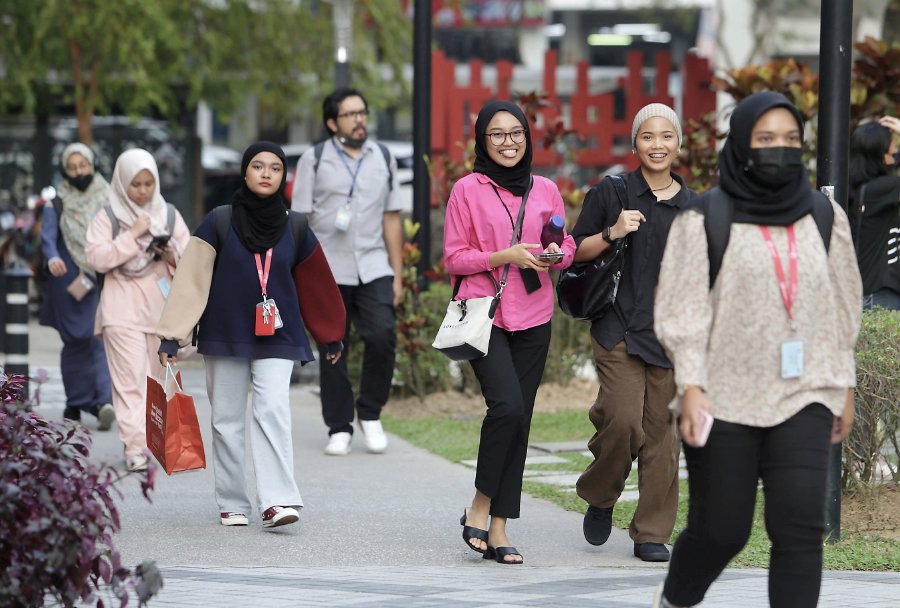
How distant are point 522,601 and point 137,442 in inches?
149

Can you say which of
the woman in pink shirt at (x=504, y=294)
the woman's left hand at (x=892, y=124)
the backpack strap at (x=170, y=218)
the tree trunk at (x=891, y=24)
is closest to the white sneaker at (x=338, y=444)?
the backpack strap at (x=170, y=218)

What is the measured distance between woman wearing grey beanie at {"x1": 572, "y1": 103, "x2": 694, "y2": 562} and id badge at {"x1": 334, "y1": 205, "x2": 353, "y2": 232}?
2936 mm

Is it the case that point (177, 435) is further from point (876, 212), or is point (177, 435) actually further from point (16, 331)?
point (16, 331)

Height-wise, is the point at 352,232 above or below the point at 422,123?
below

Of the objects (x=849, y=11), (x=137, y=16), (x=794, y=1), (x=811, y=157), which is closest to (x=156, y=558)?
(x=849, y=11)

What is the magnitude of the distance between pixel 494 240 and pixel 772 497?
7.56 ft

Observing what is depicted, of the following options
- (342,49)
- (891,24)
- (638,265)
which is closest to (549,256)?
(638,265)

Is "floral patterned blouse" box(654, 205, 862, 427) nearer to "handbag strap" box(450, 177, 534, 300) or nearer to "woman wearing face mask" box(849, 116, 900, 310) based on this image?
"handbag strap" box(450, 177, 534, 300)

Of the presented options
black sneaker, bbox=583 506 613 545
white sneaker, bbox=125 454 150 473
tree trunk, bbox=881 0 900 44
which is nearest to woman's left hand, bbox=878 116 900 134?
black sneaker, bbox=583 506 613 545

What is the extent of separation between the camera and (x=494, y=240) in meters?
6.71

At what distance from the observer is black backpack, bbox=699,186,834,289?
4715mm

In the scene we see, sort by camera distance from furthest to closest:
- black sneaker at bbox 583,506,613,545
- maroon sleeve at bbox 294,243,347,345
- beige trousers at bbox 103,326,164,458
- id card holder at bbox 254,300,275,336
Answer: beige trousers at bbox 103,326,164,458 → maroon sleeve at bbox 294,243,347,345 → id card holder at bbox 254,300,275,336 → black sneaker at bbox 583,506,613,545

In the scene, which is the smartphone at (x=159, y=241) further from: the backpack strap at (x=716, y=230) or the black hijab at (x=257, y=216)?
the backpack strap at (x=716, y=230)

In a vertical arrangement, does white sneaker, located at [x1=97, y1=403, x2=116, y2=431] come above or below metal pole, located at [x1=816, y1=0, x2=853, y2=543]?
below
